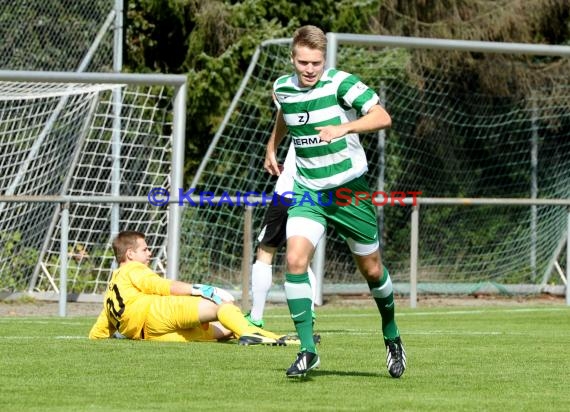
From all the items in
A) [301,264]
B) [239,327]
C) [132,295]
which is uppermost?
[301,264]

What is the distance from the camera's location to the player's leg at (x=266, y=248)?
10.4 meters

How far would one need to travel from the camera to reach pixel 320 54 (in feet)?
24.4

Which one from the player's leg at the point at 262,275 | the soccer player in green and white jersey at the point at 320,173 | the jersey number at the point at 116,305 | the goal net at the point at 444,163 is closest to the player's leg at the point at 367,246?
the soccer player in green and white jersey at the point at 320,173

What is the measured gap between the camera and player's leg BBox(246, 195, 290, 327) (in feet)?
34.0

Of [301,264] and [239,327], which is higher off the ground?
[301,264]

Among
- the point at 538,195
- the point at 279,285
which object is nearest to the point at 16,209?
the point at 279,285

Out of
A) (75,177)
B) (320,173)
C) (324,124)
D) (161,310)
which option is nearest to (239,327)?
(161,310)

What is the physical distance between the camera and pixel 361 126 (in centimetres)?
710

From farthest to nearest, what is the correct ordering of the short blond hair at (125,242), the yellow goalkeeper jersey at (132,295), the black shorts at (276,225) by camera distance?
the black shorts at (276,225) → the short blond hair at (125,242) → the yellow goalkeeper jersey at (132,295)

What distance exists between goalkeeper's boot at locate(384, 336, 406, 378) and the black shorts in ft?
9.27

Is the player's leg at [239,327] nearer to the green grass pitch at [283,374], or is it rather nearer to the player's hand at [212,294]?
the player's hand at [212,294]

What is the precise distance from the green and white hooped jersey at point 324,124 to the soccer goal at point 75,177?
7477 millimetres

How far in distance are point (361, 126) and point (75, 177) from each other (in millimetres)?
9068

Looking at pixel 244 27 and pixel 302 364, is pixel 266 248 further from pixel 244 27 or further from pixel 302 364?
pixel 244 27
